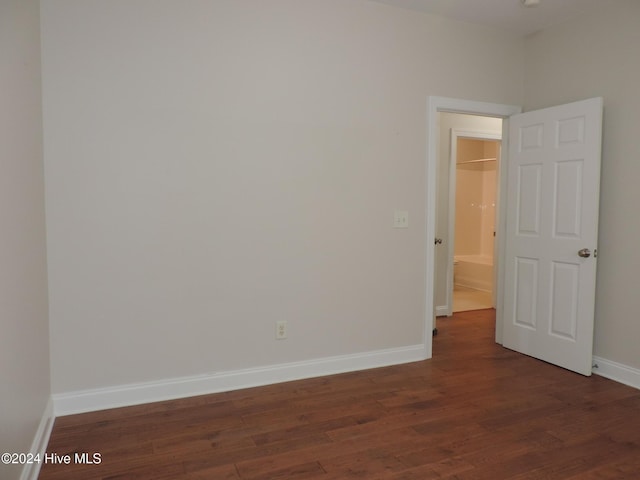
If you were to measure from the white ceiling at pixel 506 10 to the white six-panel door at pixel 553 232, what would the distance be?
29.0 inches

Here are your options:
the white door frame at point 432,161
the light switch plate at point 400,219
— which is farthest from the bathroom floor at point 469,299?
the light switch plate at point 400,219

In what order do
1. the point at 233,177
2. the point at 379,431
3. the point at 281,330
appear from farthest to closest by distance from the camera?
the point at 281,330
the point at 233,177
the point at 379,431

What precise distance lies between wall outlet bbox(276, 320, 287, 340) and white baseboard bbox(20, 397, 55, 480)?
140cm

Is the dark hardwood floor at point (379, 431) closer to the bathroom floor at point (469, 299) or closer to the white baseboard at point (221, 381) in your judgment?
the white baseboard at point (221, 381)

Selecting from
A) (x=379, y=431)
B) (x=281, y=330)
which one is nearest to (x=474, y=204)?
(x=281, y=330)

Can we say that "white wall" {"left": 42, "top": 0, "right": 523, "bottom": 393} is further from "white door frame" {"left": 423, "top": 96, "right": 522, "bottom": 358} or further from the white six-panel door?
the white six-panel door

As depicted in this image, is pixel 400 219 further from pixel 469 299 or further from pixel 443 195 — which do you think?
pixel 469 299

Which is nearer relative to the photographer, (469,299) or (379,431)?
(379,431)

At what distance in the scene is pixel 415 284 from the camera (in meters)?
3.49

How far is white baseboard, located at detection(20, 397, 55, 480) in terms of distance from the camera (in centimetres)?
184

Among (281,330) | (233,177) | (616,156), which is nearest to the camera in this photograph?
(233,177)

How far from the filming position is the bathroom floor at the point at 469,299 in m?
5.46

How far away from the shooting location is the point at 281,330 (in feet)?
9.99

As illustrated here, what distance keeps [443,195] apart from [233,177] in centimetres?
283
